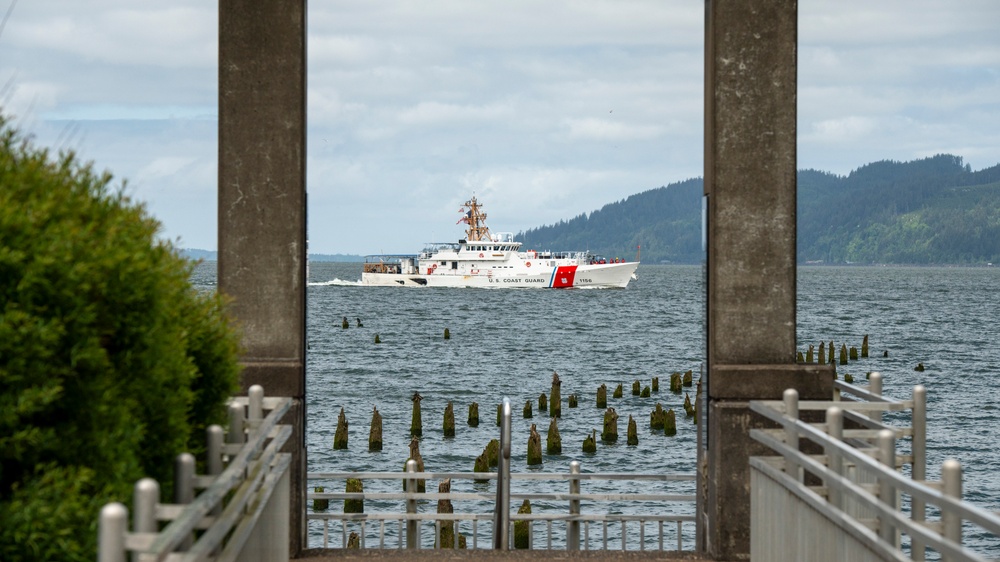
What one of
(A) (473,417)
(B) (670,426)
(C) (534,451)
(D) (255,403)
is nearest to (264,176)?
(D) (255,403)

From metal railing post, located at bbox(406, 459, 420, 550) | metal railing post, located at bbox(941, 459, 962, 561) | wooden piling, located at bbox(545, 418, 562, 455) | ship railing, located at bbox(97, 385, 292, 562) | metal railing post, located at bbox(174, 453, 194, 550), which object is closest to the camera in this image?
ship railing, located at bbox(97, 385, 292, 562)

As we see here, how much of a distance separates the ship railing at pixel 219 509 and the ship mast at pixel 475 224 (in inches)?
5105

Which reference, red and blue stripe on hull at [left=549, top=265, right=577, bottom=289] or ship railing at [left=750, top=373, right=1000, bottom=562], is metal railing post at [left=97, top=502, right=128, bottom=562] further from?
red and blue stripe on hull at [left=549, top=265, right=577, bottom=289]

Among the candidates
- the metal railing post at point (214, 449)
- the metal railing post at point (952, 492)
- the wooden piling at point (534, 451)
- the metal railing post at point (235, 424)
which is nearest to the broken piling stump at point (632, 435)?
the wooden piling at point (534, 451)

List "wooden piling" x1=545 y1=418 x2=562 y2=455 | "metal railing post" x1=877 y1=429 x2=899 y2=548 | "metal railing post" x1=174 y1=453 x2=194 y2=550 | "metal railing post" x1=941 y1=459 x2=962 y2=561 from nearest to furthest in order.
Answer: "metal railing post" x1=174 y1=453 x2=194 y2=550
"metal railing post" x1=941 y1=459 x2=962 y2=561
"metal railing post" x1=877 y1=429 x2=899 y2=548
"wooden piling" x1=545 y1=418 x2=562 y2=455

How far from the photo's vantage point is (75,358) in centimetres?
347

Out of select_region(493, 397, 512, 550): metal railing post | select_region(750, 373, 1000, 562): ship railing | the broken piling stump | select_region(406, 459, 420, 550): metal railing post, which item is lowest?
the broken piling stump

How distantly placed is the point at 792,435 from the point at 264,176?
3.80 metres

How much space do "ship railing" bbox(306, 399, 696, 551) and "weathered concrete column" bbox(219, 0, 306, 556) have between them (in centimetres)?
181

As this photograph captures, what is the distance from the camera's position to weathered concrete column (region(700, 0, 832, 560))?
26.6 feet

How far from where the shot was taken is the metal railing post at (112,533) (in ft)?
8.82

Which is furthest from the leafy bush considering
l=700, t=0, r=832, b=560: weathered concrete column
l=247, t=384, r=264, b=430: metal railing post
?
l=700, t=0, r=832, b=560: weathered concrete column

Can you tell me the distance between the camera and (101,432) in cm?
358

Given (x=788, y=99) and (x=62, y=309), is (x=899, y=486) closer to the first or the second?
(x=62, y=309)
